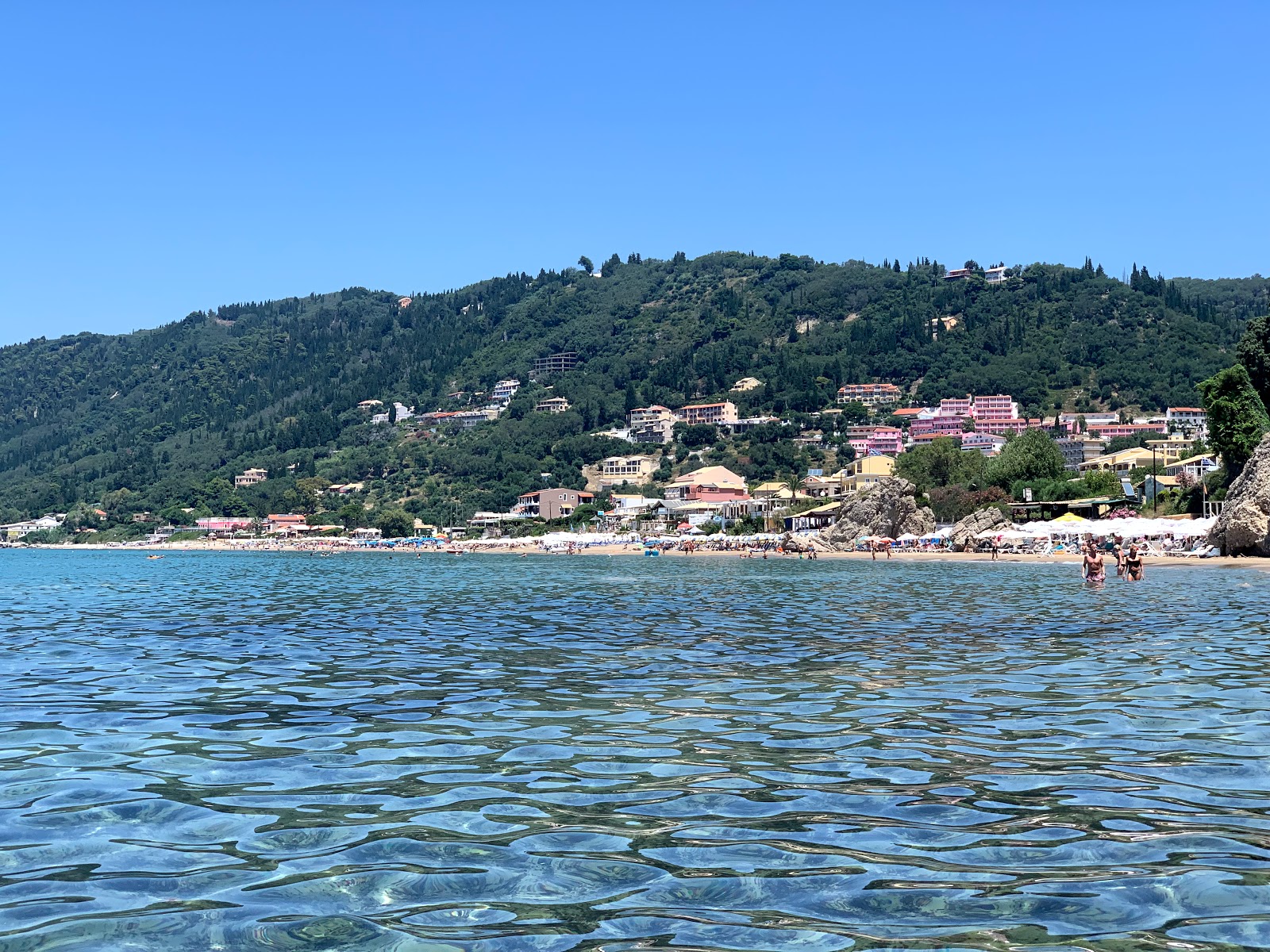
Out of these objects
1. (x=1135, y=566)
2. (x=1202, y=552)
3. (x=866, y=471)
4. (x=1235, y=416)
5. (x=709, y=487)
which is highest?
(x=1235, y=416)

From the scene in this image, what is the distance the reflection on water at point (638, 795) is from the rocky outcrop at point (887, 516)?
76.4 metres

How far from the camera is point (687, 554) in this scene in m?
103

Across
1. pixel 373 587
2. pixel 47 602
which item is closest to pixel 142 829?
pixel 47 602

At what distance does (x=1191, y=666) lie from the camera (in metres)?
16.3

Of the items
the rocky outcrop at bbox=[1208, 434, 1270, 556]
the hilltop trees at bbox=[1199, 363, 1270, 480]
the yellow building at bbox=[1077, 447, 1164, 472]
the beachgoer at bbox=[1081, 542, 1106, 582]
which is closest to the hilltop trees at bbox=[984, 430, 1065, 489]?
the hilltop trees at bbox=[1199, 363, 1270, 480]

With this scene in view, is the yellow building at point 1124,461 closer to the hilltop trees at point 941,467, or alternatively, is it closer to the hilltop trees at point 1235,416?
the hilltop trees at point 941,467

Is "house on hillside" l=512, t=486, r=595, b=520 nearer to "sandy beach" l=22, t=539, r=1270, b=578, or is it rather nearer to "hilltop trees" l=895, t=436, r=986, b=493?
"sandy beach" l=22, t=539, r=1270, b=578

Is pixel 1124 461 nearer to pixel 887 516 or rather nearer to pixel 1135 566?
pixel 887 516

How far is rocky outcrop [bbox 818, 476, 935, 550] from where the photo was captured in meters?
96.1

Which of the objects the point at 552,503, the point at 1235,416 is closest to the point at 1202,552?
the point at 1235,416

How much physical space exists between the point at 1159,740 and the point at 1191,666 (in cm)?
619

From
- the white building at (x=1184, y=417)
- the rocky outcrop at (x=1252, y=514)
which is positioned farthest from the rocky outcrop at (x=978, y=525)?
the white building at (x=1184, y=417)

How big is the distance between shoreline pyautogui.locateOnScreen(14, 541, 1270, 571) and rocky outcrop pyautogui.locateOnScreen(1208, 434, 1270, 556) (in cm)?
84

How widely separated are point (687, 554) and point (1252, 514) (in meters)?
54.9
